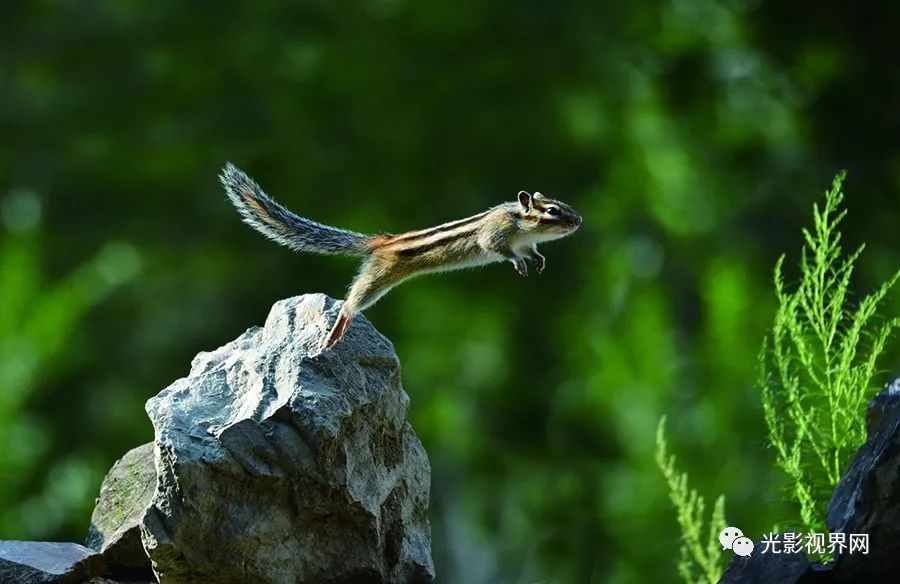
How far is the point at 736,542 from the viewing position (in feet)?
9.34

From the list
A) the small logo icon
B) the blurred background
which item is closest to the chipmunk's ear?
the small logo icon

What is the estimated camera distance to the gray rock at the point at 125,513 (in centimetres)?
289

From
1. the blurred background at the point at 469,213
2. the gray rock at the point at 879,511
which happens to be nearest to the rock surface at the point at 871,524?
the gray rock at the point at 879,511

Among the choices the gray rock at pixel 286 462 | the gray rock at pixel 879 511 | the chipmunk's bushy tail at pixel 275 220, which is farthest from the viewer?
the chipmunk's bushy tail at pixel 275 220

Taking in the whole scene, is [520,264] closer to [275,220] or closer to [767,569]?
[275,220]

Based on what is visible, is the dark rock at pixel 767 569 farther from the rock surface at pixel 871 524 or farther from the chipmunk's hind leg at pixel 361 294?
the chipmunk's hind leg at pixel 361 294

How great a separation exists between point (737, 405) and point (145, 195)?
360 centimetres

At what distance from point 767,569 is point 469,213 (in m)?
4.53

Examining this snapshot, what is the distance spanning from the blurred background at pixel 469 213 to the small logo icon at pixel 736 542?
355 cm

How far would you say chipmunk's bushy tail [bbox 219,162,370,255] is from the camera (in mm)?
3145

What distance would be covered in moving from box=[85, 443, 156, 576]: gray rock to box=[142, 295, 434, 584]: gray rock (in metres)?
0.25

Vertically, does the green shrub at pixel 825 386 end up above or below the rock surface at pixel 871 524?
above

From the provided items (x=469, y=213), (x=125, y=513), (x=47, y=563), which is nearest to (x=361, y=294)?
(x=125, y=513)

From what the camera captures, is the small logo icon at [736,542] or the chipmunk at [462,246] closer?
the small logo icon at [736,542]
